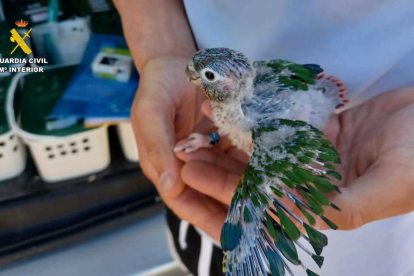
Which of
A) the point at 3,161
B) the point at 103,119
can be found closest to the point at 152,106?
the point at 103,119

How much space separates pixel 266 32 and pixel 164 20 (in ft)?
0.48

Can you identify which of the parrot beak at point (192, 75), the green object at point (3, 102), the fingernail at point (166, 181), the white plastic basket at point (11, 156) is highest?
the parrot beak at point (192, 75)

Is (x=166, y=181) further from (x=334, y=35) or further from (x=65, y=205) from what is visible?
(x=65, y=205)

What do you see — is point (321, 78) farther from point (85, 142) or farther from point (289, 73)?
point (85, 142)

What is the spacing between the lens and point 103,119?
68 centimetres

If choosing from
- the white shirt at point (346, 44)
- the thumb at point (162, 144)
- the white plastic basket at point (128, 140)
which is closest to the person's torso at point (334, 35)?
the white shirt at point (346, 44)

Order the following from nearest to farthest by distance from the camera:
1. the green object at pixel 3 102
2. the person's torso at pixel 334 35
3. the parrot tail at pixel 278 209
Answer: the parrot tail at pixel 278 209
the person's torso at pixel 334 35
the green object at pixel 3 102

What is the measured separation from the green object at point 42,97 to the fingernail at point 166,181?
0.29m

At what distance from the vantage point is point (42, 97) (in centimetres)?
70

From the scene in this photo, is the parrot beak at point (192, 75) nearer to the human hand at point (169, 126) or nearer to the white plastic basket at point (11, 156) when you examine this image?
the human hand at point (169, 126)

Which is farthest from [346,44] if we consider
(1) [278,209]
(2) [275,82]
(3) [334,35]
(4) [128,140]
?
(4) [128,140]

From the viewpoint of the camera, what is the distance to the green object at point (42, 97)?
2.17 feet

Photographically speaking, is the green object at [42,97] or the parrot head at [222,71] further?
the green object at [42,97]

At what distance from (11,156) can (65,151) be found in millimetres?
84
